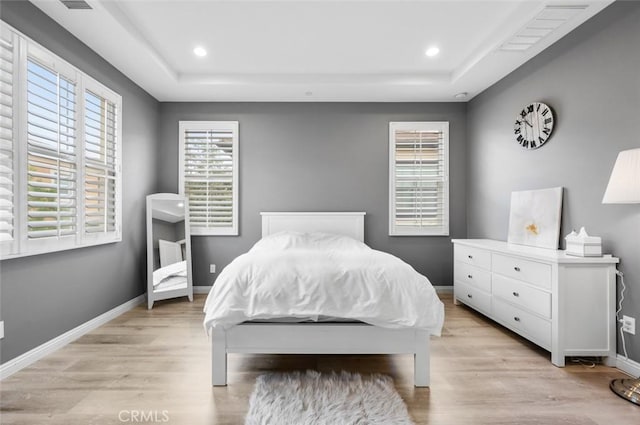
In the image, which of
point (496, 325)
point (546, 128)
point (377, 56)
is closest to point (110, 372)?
point (496, 325)

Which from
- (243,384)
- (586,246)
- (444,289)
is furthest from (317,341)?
(444,289)

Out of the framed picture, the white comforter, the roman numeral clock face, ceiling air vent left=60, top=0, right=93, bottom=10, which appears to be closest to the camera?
the white comforter

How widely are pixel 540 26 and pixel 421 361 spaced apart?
276cm

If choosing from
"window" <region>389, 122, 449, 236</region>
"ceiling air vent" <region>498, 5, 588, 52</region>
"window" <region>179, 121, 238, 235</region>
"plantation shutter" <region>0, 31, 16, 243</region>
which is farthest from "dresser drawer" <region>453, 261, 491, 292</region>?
"plantation shutter" <region>0, 31, 16, 243</region>

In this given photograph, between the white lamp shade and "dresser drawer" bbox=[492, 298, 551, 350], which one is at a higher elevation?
the white lamp shade

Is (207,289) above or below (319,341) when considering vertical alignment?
below

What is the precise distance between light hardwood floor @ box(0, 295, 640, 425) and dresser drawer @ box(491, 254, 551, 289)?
58 centimetres

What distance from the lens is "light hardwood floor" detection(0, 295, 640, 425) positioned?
1733 millimetres

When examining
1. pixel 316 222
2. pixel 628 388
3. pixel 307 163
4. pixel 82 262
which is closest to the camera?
pixel 628 388

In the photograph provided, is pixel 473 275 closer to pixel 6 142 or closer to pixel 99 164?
pixel 99 164

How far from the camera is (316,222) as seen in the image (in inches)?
166

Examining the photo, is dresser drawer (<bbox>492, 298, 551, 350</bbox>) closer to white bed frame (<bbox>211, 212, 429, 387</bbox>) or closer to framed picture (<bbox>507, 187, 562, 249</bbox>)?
framed picture (<bbox>507, 187, 562, 249</bbox>)

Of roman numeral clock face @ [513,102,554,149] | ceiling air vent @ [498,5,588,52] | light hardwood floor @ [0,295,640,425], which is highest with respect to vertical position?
ceiling air vent @ [498,5,588,52]

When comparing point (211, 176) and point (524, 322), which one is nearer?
point (524, 322)
